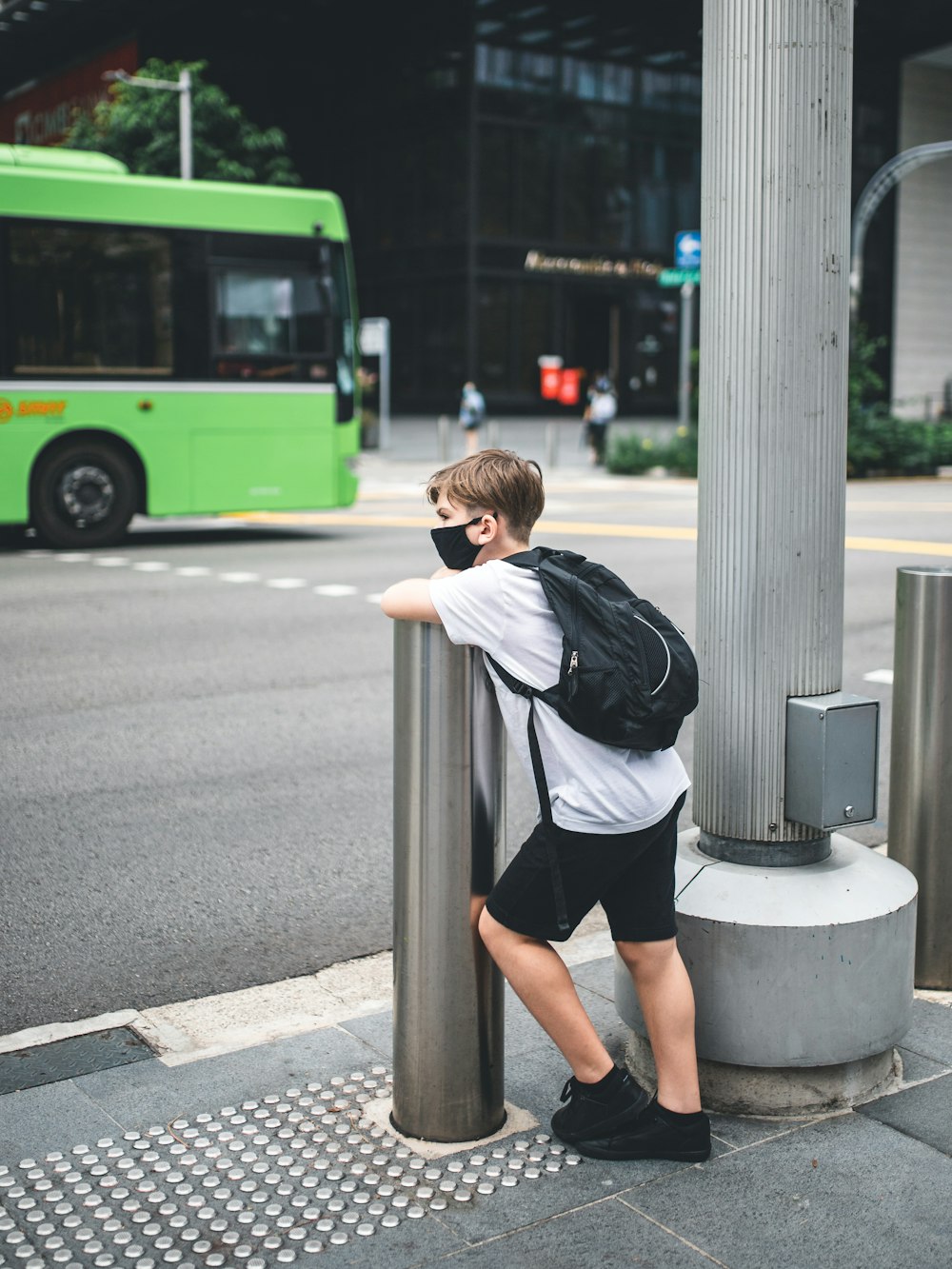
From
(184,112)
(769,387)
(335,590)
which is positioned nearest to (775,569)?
(769,387)

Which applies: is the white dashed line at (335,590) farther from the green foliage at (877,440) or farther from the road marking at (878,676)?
the green foliage at (877,440)

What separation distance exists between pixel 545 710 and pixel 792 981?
84cm

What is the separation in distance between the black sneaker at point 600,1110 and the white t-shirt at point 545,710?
0.57 m

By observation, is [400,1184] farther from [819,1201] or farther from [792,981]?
[792,981]

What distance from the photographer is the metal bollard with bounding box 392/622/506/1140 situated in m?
2.99

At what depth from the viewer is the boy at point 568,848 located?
2922 mm

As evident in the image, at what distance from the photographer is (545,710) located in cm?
294

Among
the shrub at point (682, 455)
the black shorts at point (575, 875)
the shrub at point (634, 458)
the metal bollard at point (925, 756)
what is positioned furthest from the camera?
the shrub at point (634, 458)

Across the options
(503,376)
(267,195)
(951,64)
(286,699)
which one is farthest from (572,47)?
(286,699)

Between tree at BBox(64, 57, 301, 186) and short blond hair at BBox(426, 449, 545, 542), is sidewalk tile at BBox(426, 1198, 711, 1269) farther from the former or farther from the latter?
tree at BBox(64, 57, 301, 186)

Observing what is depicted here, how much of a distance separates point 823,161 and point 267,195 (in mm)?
13333

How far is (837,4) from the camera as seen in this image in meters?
3.24

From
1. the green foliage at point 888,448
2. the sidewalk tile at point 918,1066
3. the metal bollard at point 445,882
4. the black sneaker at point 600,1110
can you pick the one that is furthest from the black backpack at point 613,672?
the green foliage at point 888,448

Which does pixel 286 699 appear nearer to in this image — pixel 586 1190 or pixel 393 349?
pixel 586 1190
